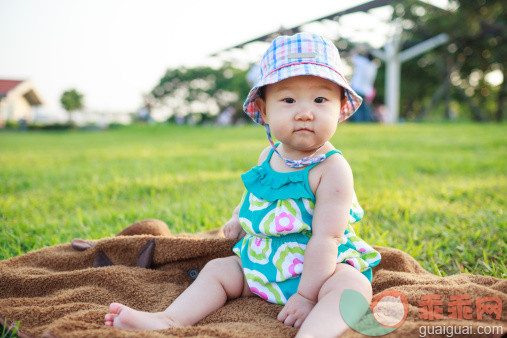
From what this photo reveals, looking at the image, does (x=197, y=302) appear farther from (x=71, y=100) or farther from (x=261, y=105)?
(x=71, y=100)

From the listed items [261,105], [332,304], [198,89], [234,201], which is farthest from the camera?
[198,89]

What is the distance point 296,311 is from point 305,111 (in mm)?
714

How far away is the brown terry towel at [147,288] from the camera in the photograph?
3.82 ft

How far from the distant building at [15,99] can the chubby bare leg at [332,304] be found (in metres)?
31.5

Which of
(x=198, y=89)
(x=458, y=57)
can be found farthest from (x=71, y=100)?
(x=458, y=57)

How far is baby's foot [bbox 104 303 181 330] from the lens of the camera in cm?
121

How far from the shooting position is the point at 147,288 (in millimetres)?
1572

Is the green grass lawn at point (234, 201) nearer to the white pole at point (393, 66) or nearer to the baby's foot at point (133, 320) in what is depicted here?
the baby's foot at point (133, 320)

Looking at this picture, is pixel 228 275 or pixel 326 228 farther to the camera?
pixel 228 275

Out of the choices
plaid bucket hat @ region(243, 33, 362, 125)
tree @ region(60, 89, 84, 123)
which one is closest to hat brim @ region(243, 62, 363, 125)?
plaid bucket hat @ region(243, 33, 362, 125)

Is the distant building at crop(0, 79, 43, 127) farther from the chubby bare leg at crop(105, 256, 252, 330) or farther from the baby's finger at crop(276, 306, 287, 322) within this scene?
the baby's finger at crop(276, 306, 287, 322)

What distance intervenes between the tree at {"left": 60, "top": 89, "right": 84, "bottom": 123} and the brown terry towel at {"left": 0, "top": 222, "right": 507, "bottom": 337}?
3224cm

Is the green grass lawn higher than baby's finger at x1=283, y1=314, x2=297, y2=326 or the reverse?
higher

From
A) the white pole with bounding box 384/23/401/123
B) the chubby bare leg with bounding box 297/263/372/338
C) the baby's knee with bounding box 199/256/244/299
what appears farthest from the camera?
the white pole with bounding box 384/23/401/123
